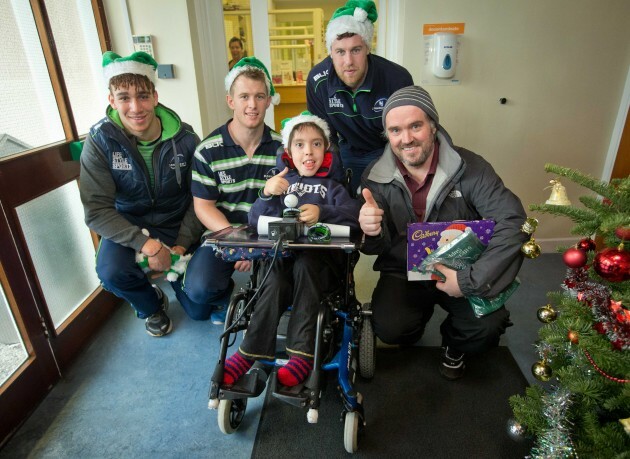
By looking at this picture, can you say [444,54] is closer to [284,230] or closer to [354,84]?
[354,84]

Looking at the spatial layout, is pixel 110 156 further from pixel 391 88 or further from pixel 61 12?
pixel 391 88

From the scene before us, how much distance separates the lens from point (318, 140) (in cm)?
180

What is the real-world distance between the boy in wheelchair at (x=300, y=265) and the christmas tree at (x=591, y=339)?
0.75 m

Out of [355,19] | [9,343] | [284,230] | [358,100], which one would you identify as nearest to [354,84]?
[358,100]

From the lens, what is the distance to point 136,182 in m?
2.02

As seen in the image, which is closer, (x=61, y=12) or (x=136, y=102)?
(x=136, y=102)

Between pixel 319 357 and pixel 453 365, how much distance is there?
80 centimetres

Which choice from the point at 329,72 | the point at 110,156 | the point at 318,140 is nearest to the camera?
the point at 318,140

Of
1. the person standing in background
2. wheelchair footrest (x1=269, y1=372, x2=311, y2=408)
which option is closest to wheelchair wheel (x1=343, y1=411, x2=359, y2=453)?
wheelchair footrest (x1=269, y1=372, x2=311, y2=408)

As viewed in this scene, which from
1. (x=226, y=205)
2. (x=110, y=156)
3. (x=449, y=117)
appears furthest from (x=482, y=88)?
(x=110, y=156)

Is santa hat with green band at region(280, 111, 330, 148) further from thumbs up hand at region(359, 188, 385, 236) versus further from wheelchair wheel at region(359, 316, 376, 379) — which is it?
wheelchair wheel at region(359, 316, 376, 379)

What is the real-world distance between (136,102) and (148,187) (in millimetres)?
417

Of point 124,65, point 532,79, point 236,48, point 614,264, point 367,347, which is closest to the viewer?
point 614,264

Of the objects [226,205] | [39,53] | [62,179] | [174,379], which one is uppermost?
[39,53]
